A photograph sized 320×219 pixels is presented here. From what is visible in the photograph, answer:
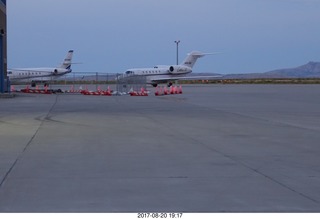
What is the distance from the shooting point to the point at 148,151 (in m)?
14.2

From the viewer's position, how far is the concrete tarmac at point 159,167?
27.8 feet

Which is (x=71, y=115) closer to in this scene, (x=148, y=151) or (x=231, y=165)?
(x=148, y=151)

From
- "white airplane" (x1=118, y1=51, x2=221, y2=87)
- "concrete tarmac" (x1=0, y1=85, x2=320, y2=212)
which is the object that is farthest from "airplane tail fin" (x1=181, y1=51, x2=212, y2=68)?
"concrete tarmac" (x1=0, y1=85, x2=320, y2=212)

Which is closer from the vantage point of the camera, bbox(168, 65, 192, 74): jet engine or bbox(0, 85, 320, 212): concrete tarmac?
bbox(0, 85, 320, 212): concrete tarmac

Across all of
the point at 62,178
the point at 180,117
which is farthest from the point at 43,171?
the point at 180,117

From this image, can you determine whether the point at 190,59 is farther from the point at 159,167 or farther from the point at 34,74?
the point at 159,167

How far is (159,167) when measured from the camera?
11688mm

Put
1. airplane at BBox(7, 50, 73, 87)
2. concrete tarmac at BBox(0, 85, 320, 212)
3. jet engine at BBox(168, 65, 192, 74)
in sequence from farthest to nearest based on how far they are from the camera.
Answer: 1. jet engine at BBox(168, 65, 192, 74)
2. airplane at BBox(7, 50, 73, 87)
3. concrete tarmac at BBox(0, 85, 320, 212)

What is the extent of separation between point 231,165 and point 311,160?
1.83m

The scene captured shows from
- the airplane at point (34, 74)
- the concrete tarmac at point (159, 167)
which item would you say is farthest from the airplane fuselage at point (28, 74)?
the concrete tarmac at point (159, 167)

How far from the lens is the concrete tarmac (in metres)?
8.48

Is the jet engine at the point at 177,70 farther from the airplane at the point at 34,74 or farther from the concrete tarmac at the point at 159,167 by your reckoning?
the concrete tarmac at the point at 159,167

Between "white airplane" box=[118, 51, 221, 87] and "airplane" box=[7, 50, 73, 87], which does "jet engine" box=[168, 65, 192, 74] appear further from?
"airplane" box=[7, 50, 73, 87]

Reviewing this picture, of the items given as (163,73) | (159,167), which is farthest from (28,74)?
(159,167)
